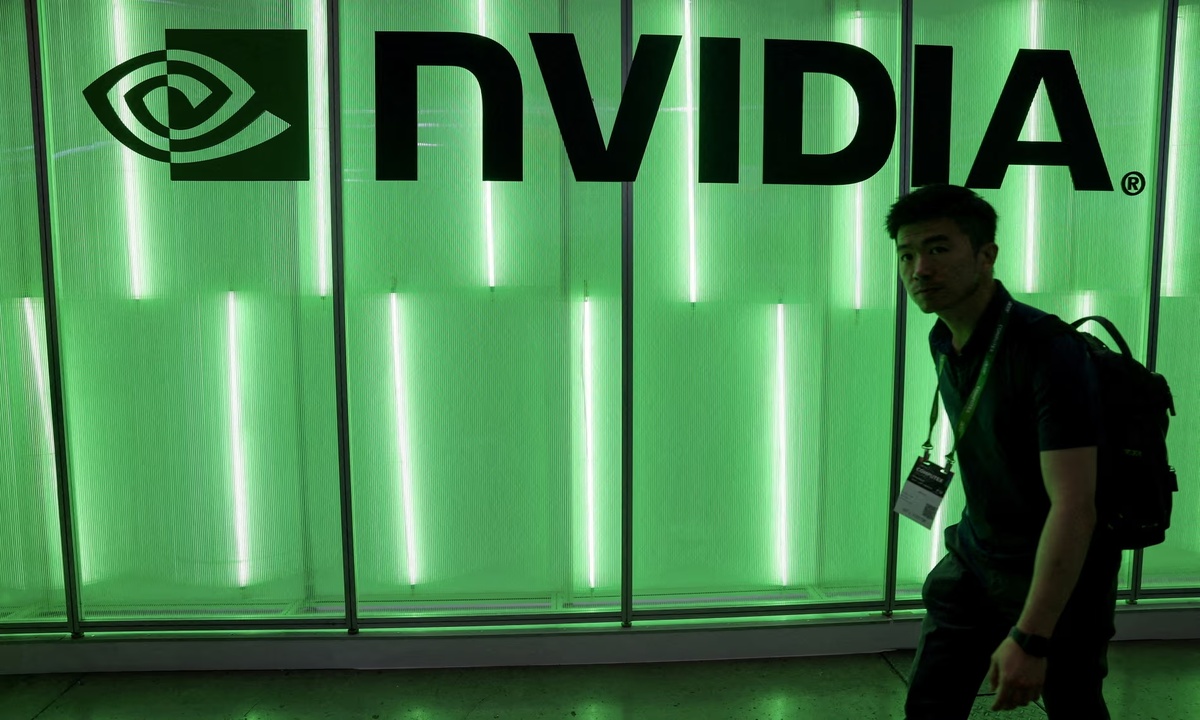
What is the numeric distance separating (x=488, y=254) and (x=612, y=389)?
0.73 metres

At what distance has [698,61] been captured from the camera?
2734mm

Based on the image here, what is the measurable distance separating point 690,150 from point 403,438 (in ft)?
5.35

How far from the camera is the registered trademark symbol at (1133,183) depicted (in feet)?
9.48

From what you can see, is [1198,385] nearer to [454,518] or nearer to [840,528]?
[840,528]

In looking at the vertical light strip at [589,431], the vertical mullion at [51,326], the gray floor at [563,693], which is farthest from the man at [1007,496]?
the vertical mullion at [51,326]

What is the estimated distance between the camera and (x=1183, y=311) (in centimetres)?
298

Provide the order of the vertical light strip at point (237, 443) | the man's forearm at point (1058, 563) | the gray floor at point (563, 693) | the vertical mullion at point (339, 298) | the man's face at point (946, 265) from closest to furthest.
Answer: the man's forearm at point (1058, 563)
the man's face at point (946, 265)
the gray floor at point (563, 693)
the vertical mullion at point (339, 298)
the vertical light strip at point (237, 443)

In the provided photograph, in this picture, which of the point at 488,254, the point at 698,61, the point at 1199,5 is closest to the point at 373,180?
the point at 488,254

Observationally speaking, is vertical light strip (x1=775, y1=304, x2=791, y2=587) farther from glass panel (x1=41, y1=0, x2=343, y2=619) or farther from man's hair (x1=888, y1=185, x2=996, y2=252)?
glass panel (x1=41, y1=0, x2=343, y2=619)

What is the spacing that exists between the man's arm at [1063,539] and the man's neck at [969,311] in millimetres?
333

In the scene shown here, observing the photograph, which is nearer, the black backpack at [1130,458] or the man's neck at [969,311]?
the black backpack at [1130,458]

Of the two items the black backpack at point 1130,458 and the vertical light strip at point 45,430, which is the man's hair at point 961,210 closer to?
the black backpack at point 1130,458

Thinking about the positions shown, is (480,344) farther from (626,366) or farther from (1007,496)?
(1007,496)

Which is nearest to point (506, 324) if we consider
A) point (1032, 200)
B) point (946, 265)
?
point (946, 265)
